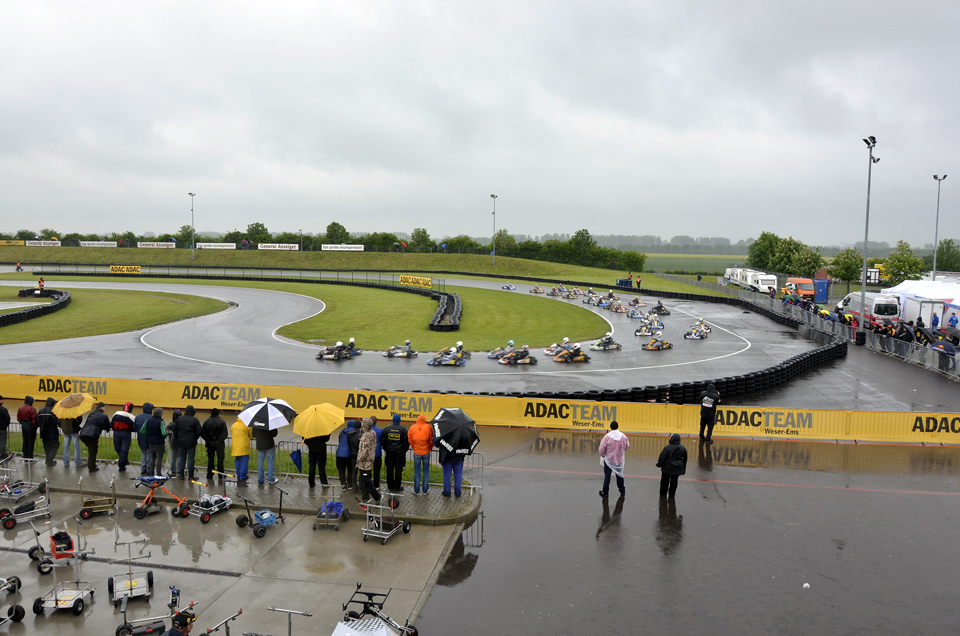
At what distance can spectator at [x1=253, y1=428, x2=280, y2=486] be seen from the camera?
1307 cm

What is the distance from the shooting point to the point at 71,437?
14.4 m

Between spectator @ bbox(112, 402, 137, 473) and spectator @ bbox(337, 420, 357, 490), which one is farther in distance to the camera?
spectator @ bbox(112, 402, 137, 473)

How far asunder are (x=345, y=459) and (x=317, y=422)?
1008 mm

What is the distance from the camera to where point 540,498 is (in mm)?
13234

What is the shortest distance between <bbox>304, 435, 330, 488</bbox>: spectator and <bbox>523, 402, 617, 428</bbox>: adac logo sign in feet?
24.4

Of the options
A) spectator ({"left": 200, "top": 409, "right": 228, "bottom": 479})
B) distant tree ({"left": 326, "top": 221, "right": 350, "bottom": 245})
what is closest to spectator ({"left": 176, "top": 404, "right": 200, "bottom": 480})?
spectator ({"left": 200, "top": 409, "right": 228, "bottom": 479})

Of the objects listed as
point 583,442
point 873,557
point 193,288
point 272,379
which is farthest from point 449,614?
point 193,288

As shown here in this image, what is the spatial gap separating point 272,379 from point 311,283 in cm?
5099

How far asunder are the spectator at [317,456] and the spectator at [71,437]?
5.52 m

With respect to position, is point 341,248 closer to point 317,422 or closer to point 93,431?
point 93,431

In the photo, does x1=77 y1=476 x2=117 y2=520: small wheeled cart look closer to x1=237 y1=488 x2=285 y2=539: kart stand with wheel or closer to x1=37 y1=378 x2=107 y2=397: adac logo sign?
x1=237 y1=488 x2=285 y2=539: kart stand with wheel

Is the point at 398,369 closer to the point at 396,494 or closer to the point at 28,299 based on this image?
the point at 396,494

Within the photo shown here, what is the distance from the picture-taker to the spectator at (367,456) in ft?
39.1

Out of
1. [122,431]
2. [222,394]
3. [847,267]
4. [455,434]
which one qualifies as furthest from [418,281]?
[455,434]
